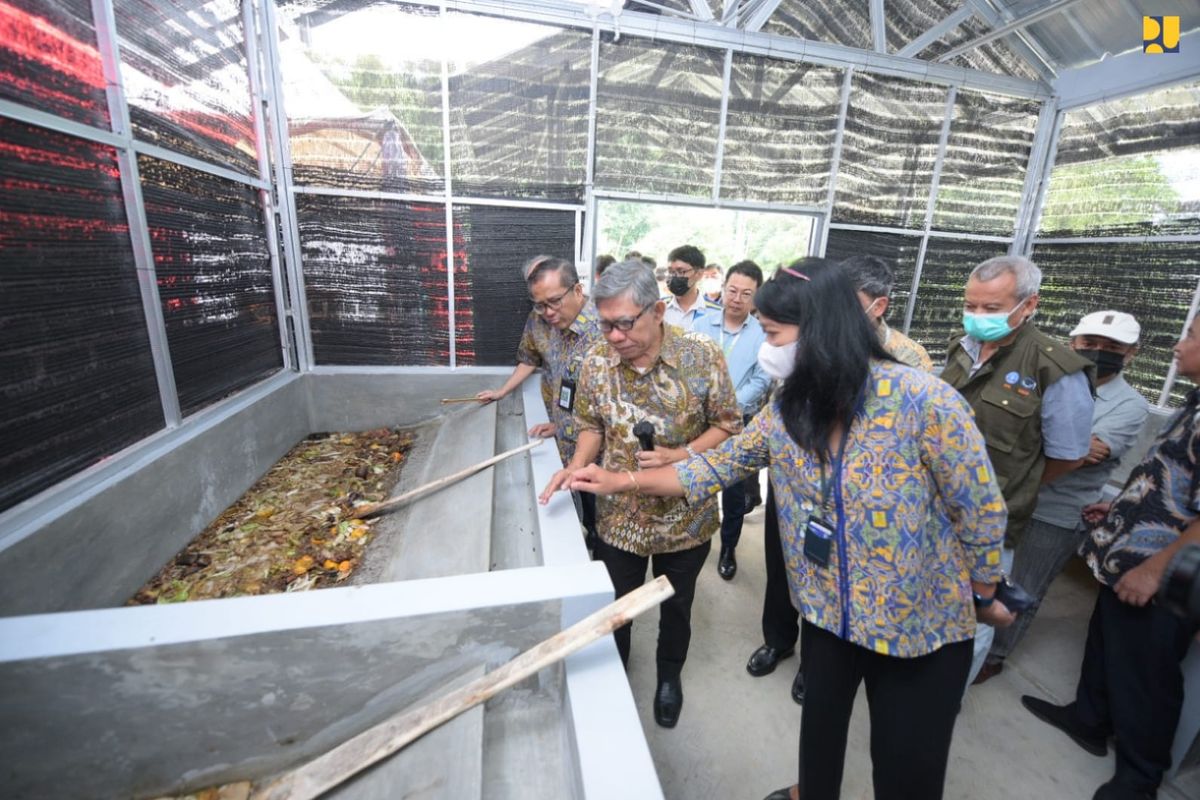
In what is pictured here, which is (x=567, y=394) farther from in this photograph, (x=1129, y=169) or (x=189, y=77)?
(x=1129, y=169)

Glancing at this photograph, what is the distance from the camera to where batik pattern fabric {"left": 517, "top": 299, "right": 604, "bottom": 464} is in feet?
8.23

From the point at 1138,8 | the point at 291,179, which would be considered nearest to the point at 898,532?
the point at 291,179

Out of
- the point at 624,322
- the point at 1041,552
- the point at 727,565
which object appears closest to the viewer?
the point at 624,322

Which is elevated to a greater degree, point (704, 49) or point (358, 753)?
point (704, 49)

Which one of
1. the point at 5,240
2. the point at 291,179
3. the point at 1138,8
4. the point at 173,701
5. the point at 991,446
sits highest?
the point at 1138,8

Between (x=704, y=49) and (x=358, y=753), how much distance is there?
4351 millimetres

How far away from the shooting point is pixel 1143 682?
1.81 metres

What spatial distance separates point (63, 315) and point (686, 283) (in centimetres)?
308

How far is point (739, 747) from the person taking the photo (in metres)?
2.02

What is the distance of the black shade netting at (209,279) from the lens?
8.05 ft

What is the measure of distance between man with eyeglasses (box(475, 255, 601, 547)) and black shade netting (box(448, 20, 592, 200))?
1.25m

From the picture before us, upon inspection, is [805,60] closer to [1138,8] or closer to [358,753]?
[1138,8]

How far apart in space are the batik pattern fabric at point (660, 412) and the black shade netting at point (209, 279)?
2.22 m

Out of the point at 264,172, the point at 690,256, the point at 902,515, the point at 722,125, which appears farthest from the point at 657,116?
the point at 902,515
